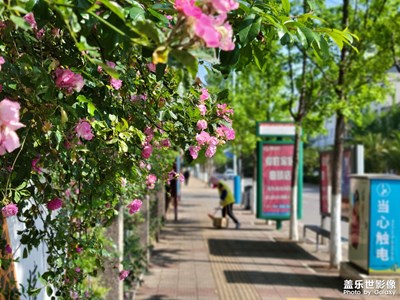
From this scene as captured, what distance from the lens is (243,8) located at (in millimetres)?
2084

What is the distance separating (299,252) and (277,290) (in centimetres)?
407

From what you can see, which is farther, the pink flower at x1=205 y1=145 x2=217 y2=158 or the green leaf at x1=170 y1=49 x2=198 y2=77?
the pink flower at x1=205 y1=145 x2=217 y2=158

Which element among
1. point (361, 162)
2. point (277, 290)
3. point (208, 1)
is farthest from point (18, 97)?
point (361, 162)

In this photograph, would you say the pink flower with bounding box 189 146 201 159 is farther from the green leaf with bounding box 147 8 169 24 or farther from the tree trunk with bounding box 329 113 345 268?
the tree trunk with bounding box 329 113 345 268

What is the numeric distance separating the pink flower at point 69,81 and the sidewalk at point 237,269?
6563mm

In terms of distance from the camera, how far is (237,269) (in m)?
10.3

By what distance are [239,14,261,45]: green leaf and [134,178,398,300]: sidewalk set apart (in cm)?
644

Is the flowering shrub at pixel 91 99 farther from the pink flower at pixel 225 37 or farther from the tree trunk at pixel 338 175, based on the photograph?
the tree trunk at pixel 338 175

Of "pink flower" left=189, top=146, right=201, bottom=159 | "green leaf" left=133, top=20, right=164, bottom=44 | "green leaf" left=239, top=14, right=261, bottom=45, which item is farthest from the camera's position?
"pink flower" left=189, top=146, right=201, bottom=159

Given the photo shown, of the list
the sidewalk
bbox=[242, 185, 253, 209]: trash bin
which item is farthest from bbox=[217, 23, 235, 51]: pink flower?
bbox=[242, 185, 253, 209]: trash bin

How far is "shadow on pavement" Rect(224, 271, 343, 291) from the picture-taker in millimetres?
9055

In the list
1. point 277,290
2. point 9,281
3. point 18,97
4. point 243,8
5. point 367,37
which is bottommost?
point 277,290

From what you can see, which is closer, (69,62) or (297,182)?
(69,62)

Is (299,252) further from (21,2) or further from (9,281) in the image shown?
(21,2)
